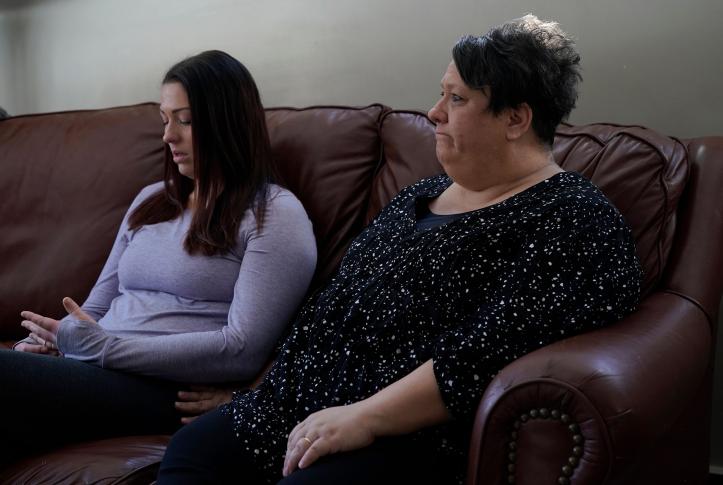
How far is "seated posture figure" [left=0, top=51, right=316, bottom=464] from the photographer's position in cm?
143

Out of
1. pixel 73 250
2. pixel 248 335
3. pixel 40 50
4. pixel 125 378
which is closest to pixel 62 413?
pixel 125 378

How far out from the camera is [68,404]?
55.9 inches

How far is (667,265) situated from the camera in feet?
4.72

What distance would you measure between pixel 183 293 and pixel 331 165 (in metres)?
0.41

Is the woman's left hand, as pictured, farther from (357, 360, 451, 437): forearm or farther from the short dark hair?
the short dark hair

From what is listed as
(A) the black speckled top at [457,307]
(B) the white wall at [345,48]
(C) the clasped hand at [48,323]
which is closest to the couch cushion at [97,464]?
(A) the black speckled top at [457,307]

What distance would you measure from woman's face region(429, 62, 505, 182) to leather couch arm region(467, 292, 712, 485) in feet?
1.30

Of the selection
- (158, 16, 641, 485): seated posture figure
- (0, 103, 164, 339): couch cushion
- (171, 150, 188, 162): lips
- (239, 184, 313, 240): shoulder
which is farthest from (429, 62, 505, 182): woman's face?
(0, 103, 164, 339): couch cushion

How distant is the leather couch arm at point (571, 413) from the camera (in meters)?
0.93

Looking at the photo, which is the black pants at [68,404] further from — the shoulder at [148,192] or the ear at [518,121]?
the ear at [518,121]

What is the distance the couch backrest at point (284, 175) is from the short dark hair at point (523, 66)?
0.68 feet

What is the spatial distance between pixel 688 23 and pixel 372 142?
0.70 m

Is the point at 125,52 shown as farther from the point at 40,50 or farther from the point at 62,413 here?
the point at 62,413

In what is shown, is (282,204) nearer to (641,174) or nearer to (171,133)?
(171,133)
